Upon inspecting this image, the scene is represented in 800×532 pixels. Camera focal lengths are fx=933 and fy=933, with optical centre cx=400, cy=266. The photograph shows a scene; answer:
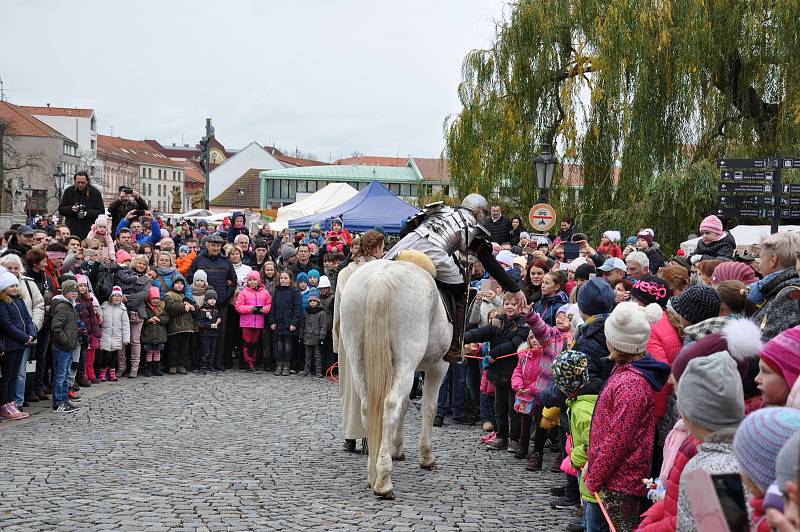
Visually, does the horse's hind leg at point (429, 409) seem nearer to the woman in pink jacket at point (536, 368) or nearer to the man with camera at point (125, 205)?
the woman in pink jacket at point (536, 368)

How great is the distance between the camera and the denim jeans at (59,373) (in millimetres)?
11953

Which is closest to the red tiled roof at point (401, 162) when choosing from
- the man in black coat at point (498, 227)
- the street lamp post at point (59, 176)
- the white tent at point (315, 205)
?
the street lamp post at point (59, 176)

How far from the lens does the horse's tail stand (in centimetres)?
781

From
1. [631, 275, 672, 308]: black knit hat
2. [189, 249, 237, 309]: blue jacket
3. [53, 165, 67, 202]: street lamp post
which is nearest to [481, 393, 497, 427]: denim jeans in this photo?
[631, 275, 672, 308]: black knit hat

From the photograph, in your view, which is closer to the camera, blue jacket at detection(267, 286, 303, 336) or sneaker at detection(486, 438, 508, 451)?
sneaker at detection(486, 438, 508, 451)

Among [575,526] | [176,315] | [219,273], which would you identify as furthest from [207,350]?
[575,526]

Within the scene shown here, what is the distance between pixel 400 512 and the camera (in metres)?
7.28

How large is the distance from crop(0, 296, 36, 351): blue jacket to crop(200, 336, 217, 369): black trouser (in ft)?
15.9

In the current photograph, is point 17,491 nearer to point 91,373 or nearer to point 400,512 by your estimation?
point 400,512

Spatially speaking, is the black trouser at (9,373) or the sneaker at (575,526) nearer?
the sneaker at (575,526)

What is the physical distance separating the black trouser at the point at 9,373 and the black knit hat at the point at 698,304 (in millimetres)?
8119

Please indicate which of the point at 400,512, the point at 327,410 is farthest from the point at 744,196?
the point at 400,512

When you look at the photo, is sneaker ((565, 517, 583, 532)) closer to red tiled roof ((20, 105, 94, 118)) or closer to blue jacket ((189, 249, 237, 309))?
blue jacket ((189, 249, 237, 309))

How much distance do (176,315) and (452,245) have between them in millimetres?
7750
